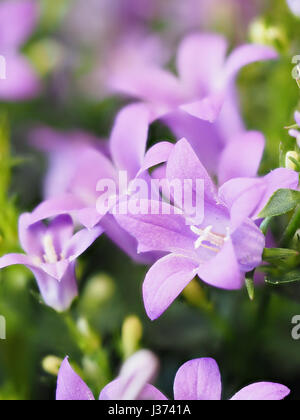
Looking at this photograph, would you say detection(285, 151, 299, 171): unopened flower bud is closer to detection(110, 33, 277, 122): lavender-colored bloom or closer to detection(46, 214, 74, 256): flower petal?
detection(110, 33, 277, 122): lavender-colored bloom

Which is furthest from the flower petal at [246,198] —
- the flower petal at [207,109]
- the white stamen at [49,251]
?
the white stamen at [49,251]

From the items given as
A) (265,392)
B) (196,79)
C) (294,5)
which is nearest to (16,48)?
(196,79)

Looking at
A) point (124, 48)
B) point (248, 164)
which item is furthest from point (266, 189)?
point (124, 48)

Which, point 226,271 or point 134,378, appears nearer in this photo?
point 226,271

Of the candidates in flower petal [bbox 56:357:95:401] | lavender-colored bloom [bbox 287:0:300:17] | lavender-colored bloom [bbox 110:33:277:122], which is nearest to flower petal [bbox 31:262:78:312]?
flower petal [bbox 56:357:95:401]

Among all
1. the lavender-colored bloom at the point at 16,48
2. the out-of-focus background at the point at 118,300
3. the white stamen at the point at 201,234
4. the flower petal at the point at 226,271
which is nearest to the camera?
the flower petal at the point at 226,271

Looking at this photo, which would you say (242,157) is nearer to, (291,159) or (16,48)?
(291,159)

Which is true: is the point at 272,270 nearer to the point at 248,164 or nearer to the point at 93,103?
the point at 248,164

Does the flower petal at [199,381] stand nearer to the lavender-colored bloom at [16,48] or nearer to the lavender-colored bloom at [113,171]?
the lavender-colored bloom at [113,171]
